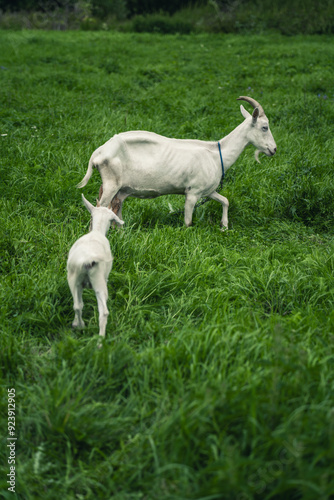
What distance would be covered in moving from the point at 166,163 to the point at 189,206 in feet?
1.61

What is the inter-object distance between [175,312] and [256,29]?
17104mm

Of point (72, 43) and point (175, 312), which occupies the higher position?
point (72, 43)

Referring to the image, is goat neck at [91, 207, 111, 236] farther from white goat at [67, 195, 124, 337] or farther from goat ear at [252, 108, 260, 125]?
goat ear at [252, 108, 260, 125]

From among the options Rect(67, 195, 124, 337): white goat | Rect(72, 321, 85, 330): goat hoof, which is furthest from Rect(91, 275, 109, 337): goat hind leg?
Rect(72, 321, 85, 330): goat hoof

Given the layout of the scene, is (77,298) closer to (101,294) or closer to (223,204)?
(101,294)

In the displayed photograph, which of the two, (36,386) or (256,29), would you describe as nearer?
(36,386)

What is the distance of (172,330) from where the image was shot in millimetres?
2980

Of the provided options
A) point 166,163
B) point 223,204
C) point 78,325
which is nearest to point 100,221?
point 78,325

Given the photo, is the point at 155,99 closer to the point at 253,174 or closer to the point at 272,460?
the point at 253,174

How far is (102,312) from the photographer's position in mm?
2738

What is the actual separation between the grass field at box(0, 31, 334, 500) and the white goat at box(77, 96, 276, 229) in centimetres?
38

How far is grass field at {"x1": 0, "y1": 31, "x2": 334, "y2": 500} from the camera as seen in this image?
6.40 ft

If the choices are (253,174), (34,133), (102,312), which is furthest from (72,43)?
(102,312)

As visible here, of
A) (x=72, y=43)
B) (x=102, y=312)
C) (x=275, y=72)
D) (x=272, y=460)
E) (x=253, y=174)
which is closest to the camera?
(x=272, y=460)
